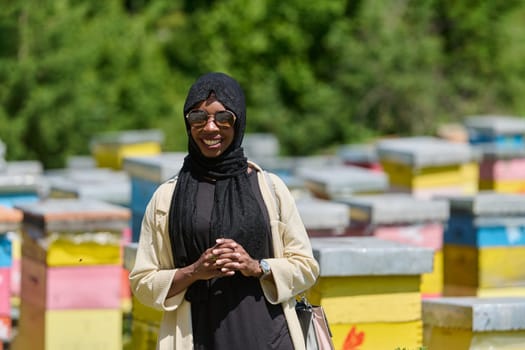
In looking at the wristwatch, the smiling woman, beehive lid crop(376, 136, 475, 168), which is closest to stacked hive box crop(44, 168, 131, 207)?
beehive lid crop(376, 136, 475, 168)

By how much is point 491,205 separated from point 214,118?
4220 millimetres

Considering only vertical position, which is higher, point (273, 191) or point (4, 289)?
point (273, 191)

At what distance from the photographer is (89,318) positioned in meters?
6.68

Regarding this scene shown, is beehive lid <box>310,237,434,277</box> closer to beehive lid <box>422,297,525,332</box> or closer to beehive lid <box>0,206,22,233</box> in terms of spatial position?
beehive lid <box>422,297,525,332</box>

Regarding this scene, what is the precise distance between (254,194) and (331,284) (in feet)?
4.42

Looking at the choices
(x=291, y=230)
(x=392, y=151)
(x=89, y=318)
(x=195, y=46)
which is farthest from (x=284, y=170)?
(x=195, y=46)

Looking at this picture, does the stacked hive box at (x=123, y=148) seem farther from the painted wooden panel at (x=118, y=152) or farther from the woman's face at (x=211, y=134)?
the woman's face at (x=211, y=134)

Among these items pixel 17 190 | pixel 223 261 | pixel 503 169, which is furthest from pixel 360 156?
pixel 223 261

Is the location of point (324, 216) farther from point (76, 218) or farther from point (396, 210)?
point (76, 218)

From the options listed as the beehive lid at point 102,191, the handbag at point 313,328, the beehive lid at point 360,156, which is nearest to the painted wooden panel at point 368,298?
the handbag at point 313,328

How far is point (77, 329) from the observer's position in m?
6.63

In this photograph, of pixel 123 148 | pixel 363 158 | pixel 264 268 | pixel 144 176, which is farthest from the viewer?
pixel 363 158

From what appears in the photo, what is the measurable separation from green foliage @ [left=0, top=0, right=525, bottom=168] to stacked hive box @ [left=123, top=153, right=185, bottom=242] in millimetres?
12250

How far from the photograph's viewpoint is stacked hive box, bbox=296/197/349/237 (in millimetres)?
7059
